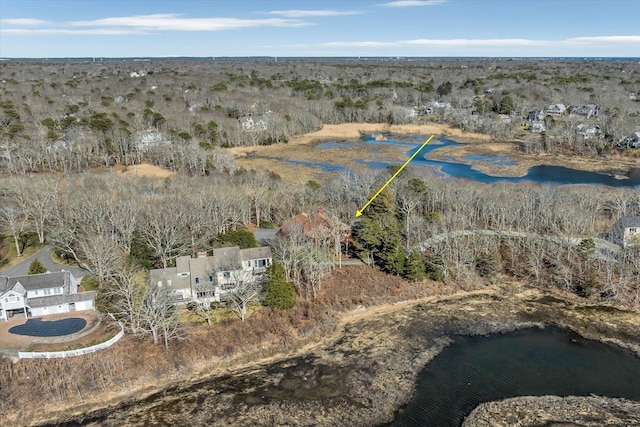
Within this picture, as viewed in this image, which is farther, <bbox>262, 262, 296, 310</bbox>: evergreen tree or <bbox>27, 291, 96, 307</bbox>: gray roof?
<bbox>262, 262, 296, 310</bbox>: evergreen tree

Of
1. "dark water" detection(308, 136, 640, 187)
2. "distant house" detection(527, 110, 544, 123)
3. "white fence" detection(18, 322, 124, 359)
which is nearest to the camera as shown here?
"white fence" detection(18, 322, 124, 359)

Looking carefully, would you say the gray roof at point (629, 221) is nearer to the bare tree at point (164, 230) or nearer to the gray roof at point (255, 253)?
the gray roof at point (255, 253)

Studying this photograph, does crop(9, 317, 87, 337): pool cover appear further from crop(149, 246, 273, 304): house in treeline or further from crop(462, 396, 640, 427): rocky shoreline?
Result: crop(462, 396, 640, 427): rocky shoreline

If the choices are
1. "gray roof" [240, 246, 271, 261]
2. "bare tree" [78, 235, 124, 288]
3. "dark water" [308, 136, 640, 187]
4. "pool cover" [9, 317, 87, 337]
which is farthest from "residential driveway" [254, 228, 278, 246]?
"dark water" [308, 136, 640, 187]

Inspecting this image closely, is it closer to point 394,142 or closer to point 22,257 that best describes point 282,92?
point 394,142

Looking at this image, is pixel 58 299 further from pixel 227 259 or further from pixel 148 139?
pixel 148 139

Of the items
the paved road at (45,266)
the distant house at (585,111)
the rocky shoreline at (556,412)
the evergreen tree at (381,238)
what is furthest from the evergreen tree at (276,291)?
the distant house at (585,111)

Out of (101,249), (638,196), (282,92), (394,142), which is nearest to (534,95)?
(394,142)
